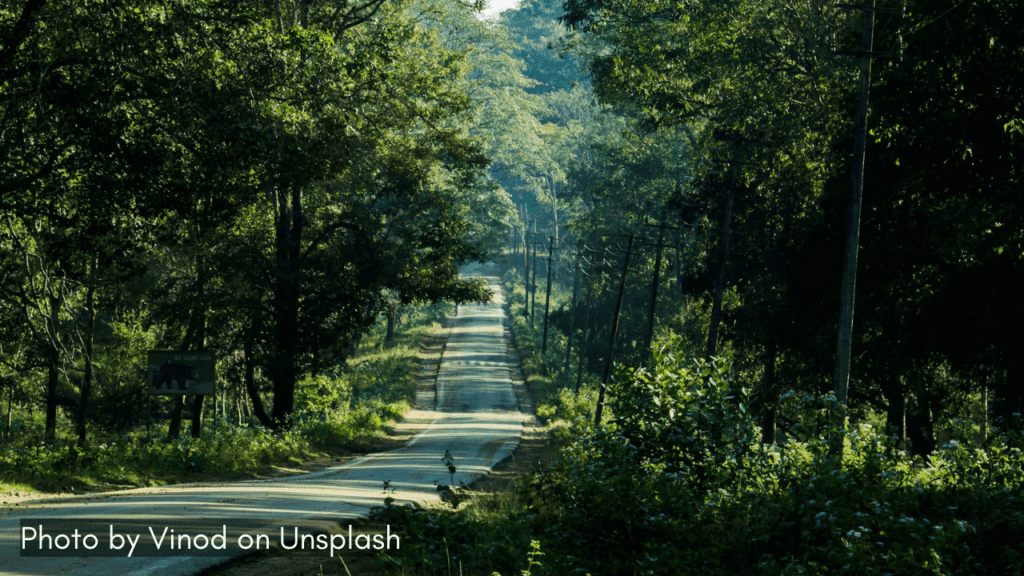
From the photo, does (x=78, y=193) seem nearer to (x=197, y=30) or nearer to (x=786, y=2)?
(x=197, y=30)

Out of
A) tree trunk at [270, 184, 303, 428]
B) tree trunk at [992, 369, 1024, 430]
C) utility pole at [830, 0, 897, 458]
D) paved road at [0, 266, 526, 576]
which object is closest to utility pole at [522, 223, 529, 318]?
paved road at [0, 266, 526, 576]

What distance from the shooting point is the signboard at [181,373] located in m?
17.0

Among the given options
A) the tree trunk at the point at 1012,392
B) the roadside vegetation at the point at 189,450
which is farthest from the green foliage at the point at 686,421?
the tree trunk at the point at 1012,392

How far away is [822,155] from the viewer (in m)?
24.8

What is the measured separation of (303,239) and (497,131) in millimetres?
44793

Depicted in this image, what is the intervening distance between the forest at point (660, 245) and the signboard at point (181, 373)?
1.16 m

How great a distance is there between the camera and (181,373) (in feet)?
56.3

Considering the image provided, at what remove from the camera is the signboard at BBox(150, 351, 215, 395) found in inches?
669

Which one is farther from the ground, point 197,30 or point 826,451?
point 197,30

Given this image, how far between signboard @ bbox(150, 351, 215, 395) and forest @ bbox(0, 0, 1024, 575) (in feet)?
3.79

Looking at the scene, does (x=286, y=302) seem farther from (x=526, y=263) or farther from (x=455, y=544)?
(x=526, y=263)

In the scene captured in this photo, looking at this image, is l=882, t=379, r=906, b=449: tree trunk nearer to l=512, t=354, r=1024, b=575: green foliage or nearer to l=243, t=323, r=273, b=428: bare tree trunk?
l=512, t=354, r=1024, b=575: green foliage

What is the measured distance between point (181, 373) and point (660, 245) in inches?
780

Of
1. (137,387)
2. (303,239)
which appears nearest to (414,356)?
(137,387)
